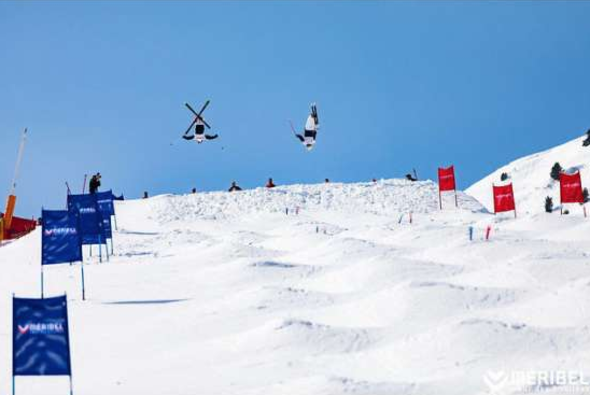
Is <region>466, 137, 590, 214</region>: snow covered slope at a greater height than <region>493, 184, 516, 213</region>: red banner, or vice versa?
<region>466, 137, 590, 214</region>: snow covered slope

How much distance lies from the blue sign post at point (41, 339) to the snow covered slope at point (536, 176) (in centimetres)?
8233

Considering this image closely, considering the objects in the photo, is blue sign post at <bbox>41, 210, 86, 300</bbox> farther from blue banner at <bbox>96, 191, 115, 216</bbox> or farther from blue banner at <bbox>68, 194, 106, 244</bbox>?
blue banner at <bbox>96, 191, 115, 216</bbox>

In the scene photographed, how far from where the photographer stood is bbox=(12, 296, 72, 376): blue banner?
42.3ft

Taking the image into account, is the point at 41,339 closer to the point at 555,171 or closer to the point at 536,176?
the point at 555,171

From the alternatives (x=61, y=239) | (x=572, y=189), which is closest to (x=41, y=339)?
(x=61, y=239)

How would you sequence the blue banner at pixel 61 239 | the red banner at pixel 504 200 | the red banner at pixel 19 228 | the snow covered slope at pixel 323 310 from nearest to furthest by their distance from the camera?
1. the snow covered slope at pixel 323 310
2. the blue banner at pixel 61 239
3. the red banner at pixel 504 200
4. the red banner at pixel 19 228

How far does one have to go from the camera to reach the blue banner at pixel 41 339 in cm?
1288

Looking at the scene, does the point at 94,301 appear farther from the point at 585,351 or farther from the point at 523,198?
the point at 523,198

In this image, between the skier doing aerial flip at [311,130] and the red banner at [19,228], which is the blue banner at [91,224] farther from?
the red banner at [19,228]

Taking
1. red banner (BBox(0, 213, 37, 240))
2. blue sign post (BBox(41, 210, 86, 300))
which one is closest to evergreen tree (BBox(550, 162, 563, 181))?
red banner (BBox(0, 213, 37, 240))

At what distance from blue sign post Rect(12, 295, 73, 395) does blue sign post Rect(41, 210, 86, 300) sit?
1075cm

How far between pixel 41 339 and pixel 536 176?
10431 centimetres

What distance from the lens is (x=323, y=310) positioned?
20.2m

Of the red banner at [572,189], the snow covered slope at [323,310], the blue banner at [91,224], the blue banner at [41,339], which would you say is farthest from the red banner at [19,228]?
the blue banner at [41,339]
